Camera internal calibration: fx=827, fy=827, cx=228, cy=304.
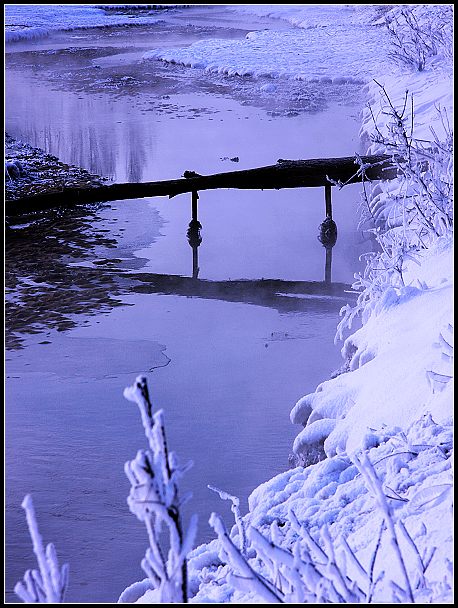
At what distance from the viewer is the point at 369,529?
11.2 feet

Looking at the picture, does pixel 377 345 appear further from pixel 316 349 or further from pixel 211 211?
pixel 211 211

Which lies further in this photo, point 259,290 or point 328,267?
point 328,267

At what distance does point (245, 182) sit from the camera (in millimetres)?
11602

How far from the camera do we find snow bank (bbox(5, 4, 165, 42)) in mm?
33656

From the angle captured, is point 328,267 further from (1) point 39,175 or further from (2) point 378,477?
(2) point 378,477

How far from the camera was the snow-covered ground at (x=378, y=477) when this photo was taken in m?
2.40

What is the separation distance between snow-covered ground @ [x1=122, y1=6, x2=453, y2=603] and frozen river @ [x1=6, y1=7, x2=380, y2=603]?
866 mm

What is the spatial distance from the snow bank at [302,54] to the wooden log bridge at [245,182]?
10642mm

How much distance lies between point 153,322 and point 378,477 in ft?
19.9

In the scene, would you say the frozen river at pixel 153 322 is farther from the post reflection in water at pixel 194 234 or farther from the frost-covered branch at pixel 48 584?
the frost-covered branch at pixel 48 584

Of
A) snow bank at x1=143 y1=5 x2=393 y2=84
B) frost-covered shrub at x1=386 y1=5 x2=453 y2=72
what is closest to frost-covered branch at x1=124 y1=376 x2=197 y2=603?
frost-covered shrub at x1=386 y1=5 x2=453 y2=72

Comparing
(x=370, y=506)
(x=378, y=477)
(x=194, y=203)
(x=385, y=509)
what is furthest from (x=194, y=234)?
(x=385, y=509)

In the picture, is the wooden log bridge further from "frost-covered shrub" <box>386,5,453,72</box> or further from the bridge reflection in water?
"frost-covered shrub" <box>386,5,453,72</box>

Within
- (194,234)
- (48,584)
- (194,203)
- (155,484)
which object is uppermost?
(194,203)
